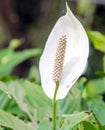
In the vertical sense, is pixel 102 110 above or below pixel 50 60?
below

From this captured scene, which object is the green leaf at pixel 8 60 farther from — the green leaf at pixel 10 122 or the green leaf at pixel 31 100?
the green leaf at pixel 10 122

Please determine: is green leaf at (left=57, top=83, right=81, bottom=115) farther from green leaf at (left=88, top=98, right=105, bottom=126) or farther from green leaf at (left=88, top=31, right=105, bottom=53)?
green leaf at (left=88, top=31, right=105, bottom=53)

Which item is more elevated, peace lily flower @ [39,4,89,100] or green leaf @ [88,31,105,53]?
peace lily flower @ [39,4,89,100]

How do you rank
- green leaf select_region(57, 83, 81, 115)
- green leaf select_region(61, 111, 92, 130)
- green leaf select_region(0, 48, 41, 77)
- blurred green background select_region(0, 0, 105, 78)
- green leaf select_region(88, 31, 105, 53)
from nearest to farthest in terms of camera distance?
green leaf select_region(61, 111, 92, 130)
green leaf select_region(57, 83, 81, 115)
green leaf select_region(88, 31, 105, 53)
green leaf select_region(0, 48, 41, 77)
blurred green background select_region(0, 0, 105, 78)

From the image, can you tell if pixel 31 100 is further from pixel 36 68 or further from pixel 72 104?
pixel 36 68

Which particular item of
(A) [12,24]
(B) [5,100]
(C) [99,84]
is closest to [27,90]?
(B) [5,100]

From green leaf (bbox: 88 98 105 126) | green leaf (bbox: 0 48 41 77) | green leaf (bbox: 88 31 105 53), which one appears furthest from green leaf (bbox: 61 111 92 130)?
green leaf (bbox: 0 48 41 77)

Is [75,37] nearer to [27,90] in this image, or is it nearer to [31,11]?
[27,90]

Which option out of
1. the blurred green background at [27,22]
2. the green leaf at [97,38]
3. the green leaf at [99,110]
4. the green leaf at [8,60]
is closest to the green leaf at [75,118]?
the green leaf at [99,110]

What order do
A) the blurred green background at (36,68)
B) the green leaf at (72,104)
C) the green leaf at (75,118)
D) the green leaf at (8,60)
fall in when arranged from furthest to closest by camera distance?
the green leaf at (8,60), the green leaf at (72,104), the blurred green background at (36,68), the green leaf at (75,118)
